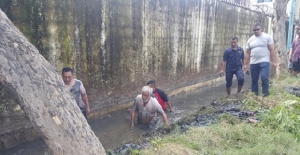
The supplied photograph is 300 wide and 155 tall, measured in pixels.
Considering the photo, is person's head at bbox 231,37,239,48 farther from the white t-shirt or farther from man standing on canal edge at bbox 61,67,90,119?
man standing on canal edge at bbox 61,67,90,119

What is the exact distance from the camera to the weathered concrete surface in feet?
16.8

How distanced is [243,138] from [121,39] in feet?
12.9

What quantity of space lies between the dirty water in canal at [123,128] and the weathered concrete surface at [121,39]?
342 millimetres

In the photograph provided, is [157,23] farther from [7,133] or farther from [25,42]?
[25,42]

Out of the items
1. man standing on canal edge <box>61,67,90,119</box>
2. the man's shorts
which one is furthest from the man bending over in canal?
the man's shorts

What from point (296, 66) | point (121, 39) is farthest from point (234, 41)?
point (121, 39)

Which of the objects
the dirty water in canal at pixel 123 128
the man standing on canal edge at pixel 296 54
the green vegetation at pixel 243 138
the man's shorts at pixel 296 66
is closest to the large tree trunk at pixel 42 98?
the green vegetation at pixel 243 138

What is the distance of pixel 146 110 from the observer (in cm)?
592

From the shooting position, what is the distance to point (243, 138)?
12.6ft

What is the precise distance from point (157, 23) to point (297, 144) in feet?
17.3

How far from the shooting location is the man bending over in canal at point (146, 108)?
573 cm

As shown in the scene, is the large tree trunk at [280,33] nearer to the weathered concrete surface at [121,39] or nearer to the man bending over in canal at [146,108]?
the weathered concrete surface at [121,39]

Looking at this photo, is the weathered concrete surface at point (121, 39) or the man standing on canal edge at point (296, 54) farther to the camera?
the man standing on canal edge at point (296, 54)

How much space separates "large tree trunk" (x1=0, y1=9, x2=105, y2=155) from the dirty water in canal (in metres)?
1.33
